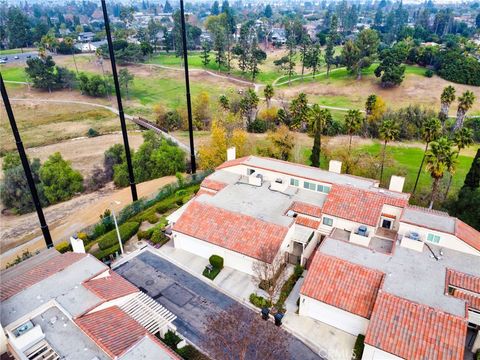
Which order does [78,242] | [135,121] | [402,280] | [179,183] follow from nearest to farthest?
[402,280], [78,242], [179,183], [135,121]

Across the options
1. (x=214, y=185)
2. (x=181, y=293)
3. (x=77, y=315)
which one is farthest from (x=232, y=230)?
(x=77, y=315)

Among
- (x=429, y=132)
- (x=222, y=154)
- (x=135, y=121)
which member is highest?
(x=429, y=132)

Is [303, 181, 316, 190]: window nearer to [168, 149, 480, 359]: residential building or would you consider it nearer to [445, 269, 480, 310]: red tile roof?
[168, 149, 480, 359]: residential building

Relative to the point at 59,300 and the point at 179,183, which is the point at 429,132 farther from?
the point at 59,300

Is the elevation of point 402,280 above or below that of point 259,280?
above

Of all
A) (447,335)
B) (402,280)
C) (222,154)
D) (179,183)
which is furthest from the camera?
(222,154)

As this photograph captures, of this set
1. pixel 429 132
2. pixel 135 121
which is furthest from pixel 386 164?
pixel 135 121

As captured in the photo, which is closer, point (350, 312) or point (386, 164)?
point (350, 312)

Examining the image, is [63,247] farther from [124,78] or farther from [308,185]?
[124,78]
